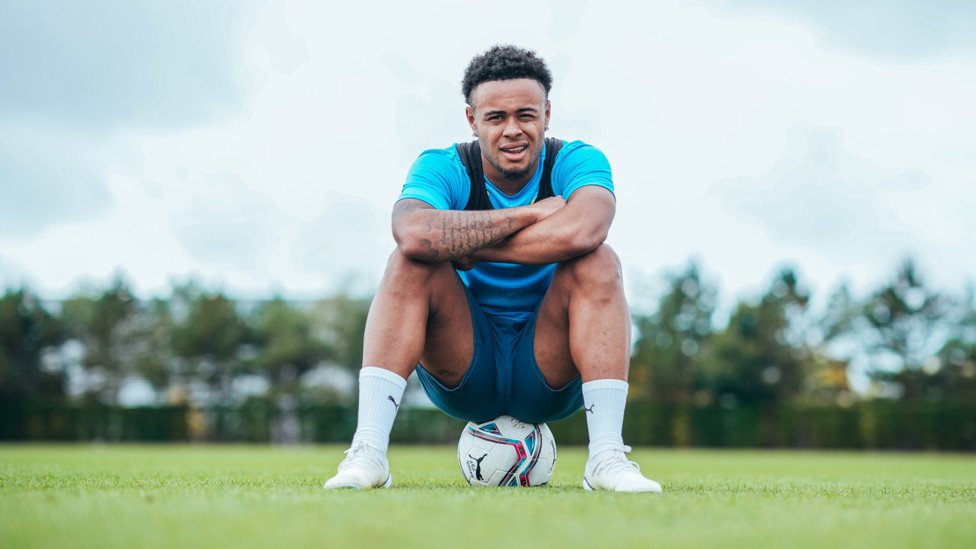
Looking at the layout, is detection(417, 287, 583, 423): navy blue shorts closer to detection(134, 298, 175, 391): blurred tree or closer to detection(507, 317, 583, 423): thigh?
detection(507, 317, 583, 423): thigh

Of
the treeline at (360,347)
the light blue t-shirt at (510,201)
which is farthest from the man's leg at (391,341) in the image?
the treeline at (360,347)

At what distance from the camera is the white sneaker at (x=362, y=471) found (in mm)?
3477

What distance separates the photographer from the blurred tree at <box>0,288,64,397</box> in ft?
142

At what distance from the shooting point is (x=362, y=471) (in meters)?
3.54

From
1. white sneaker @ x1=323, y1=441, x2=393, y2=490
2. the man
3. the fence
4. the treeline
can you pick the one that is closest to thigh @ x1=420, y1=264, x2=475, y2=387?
the man

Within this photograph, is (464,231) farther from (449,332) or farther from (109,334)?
(109,334)

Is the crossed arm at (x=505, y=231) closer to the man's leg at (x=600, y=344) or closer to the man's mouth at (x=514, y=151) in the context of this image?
the man's leg at (x=600, y=344)

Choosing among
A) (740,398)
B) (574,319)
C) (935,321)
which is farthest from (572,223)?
(935,321)

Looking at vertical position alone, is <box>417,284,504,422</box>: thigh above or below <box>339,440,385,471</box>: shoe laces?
above

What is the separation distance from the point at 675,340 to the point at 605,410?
4347 centimetres

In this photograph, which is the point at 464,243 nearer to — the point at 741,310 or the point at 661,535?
the point at 661,535

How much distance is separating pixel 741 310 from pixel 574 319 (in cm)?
4261

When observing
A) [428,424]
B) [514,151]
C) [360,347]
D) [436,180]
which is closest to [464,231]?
[436,180]

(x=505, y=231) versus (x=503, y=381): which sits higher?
(x=505, y=231)
